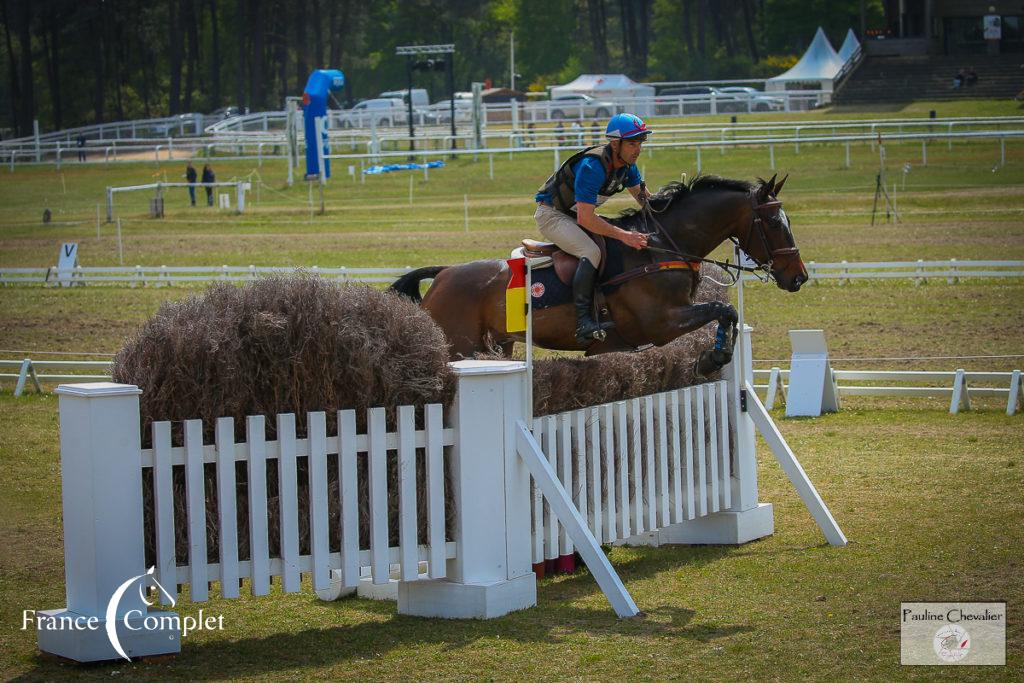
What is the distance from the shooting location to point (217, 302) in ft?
20.9

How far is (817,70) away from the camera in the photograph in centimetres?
6278

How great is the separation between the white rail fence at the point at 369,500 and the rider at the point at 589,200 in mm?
1394

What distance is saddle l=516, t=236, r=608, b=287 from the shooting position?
9.38 m

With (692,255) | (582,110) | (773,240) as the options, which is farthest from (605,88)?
(692,255)

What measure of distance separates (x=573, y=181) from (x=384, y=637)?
13.5 feet

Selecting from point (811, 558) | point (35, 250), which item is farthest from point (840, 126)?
point (811, 558)

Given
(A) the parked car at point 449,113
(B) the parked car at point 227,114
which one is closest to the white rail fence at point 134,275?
(A) the parked car at point 449,113

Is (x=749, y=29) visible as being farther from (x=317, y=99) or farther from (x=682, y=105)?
(x=317, y=99)

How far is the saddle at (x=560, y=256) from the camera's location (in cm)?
938

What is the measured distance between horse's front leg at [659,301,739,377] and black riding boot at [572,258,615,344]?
1.93 ft

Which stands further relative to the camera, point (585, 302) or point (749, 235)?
point (749, 235)

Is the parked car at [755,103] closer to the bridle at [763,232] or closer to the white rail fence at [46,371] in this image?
the white rail fence at [46,371]

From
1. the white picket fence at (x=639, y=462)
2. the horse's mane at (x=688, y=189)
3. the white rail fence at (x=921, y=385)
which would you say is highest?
the horse's mane at (x=688, y=189)

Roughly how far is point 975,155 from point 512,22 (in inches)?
2464
